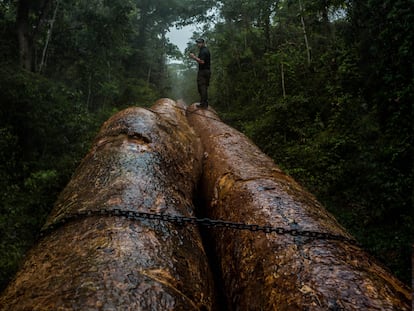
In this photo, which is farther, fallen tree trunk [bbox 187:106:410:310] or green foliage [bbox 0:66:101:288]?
green foliage [bbox 0:66:101:288]

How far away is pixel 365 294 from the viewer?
1.59 m

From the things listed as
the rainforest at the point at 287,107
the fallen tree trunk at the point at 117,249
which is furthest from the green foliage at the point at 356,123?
the fallen tree trunk at the point at 117,249

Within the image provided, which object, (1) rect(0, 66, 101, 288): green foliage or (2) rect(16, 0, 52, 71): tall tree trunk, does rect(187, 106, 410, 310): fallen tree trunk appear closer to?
(1) rect(0, 66, 101, 288): green foliage

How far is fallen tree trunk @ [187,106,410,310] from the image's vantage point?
5.35 feet

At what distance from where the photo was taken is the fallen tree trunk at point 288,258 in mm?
1632

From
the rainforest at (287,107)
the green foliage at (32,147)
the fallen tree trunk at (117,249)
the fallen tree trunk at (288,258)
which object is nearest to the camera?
the fallen tree trunk at (117,249)

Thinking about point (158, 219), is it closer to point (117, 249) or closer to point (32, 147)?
point (117, 249)

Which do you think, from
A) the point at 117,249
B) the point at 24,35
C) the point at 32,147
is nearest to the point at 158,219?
the point at 117,249

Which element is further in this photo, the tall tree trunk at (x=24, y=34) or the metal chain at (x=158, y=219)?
the tall tree trunk at (x=24, y=34)

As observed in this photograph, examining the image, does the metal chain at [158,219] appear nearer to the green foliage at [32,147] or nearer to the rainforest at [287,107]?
the rainforest at [287,107]

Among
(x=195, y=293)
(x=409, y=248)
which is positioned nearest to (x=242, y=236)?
(x=195, y=293)

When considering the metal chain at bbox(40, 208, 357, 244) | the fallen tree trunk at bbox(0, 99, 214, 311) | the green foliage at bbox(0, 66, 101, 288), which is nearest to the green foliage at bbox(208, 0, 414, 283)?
the metal chain at bbox(40, 208, 357, 244)

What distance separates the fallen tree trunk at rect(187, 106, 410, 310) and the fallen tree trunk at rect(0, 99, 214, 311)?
0.30 m

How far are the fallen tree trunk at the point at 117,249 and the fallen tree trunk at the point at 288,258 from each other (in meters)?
0.30
